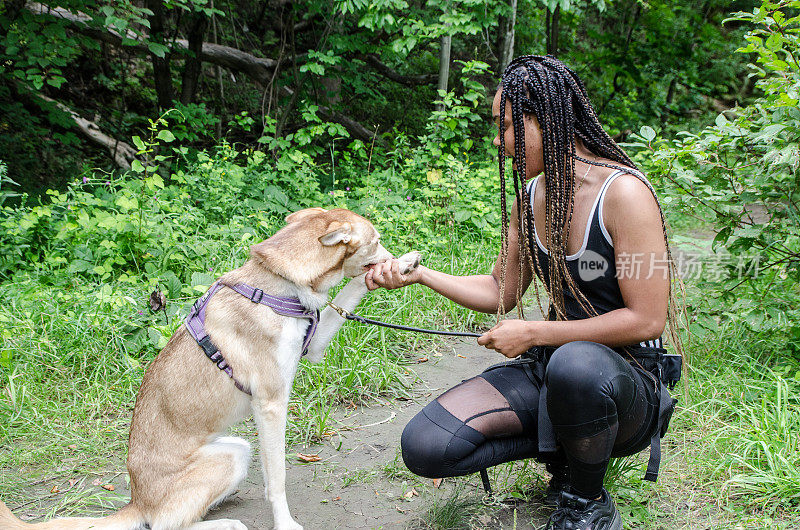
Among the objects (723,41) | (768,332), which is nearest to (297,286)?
(768,332)

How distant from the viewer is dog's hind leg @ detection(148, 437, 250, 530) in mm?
2256

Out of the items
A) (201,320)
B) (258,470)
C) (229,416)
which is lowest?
(258,470)

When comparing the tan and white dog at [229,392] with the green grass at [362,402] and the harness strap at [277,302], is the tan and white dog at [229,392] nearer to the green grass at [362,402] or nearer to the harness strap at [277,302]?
the harness strap at [277,302]

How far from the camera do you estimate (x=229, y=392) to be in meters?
2.44

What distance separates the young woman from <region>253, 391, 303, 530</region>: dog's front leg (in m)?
0.53

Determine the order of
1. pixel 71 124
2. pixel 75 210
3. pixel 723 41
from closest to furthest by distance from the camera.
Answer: pixel 75 210
pixel 71 124
pixel 723 41

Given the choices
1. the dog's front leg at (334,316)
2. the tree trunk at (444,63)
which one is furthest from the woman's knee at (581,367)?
the tree trunk at (444,63)

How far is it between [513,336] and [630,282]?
0.48m

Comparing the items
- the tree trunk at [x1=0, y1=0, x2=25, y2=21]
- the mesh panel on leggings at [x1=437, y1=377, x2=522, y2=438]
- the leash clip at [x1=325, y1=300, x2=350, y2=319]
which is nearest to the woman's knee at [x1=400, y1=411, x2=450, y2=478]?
the mesh panel on leggings at [x1=437, y1=377, x2=522, y2=438]

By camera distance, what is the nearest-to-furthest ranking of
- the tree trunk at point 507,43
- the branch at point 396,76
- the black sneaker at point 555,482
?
the black sneaker at point 555,482 < the tree trunk at point 507,43 < the branch at point 396,76

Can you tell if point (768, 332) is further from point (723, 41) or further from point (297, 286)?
point (723, 41)

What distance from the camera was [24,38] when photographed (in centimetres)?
550

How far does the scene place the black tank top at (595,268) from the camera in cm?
219

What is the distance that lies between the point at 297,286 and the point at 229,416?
2.06 ft
